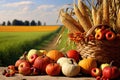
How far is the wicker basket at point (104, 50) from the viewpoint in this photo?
4602 millimetres

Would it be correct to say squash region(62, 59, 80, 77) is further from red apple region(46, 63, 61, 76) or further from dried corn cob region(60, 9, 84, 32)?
dried corn cob region(60, 9, 84, 32)

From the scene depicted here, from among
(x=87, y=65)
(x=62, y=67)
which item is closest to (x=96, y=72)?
(x=87, y=65)

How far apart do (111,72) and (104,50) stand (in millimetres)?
376

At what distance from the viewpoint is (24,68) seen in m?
4.57

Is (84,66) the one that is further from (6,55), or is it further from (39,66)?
(6,55)

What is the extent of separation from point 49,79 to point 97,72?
0.52 meters

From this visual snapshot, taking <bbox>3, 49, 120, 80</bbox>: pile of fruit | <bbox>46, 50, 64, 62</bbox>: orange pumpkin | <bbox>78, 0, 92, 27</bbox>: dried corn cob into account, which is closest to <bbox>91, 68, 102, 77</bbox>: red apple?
<bbox>3, 49, 120, 80</bbox>: pile of fruit

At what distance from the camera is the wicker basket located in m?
4.60

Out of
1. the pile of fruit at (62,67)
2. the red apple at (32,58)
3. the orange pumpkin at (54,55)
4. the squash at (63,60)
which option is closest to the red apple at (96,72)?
the pile of fruit at (62,67)

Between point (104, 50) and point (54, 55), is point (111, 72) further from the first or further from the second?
point (54, 55)

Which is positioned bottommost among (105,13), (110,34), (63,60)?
(63,60)

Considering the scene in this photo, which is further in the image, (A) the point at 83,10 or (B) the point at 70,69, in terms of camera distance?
(A) the point at 83,10

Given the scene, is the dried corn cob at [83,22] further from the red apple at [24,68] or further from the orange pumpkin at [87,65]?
the red apple at [24,68]

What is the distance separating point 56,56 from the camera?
15.7 ft
